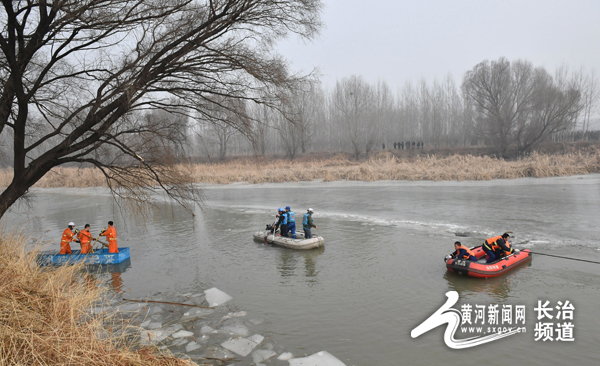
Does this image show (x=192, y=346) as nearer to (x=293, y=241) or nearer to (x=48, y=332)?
(x=48, y=332)

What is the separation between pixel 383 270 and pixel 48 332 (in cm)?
782

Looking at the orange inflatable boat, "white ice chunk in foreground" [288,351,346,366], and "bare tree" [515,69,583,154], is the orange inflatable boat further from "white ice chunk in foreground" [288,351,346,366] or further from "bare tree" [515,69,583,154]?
"bare tree" [515,69,583,154]

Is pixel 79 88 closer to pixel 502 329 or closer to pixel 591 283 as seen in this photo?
pixel 502 329

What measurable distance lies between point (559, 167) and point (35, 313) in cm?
3251

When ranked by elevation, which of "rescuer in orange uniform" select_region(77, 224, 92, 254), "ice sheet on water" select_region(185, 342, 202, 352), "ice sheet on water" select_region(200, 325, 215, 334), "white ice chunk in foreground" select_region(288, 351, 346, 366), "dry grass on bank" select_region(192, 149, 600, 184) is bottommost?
"white ice chunk in foreground" select_region(288, 351, 346, 366)

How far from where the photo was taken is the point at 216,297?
9062mm

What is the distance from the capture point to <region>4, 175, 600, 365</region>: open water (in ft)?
22.5

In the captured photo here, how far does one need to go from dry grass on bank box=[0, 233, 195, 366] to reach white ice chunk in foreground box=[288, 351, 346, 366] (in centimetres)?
208

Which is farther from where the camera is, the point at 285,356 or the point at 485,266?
the point at 485,266

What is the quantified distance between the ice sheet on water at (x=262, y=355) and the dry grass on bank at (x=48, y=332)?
1.84 m

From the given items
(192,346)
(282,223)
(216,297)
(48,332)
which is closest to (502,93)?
(282,223)

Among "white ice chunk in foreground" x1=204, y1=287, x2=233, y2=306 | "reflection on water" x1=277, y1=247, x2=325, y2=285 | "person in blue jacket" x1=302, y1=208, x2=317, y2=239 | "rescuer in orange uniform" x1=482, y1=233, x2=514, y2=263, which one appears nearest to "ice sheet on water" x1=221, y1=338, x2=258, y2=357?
"white ice chunk in foreground" x1=204, y1=287, x2=233, y2=306

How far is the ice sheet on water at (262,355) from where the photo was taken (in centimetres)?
634

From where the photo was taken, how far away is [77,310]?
5.44 meters
